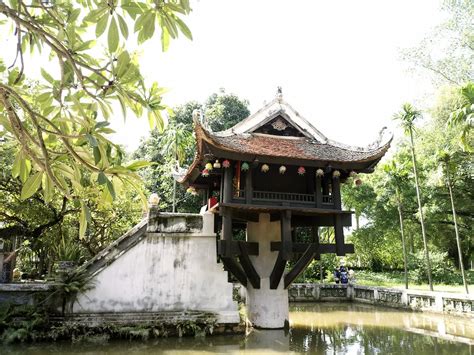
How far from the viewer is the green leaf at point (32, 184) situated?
1817 mm

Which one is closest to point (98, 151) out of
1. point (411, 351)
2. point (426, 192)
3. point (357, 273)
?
point (411, 351)

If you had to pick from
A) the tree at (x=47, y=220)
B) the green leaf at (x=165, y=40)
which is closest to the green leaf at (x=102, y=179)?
the green leaf at (x=165, y=40)

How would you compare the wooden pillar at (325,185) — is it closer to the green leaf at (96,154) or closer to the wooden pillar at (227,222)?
the wooden pillar at (227,222)

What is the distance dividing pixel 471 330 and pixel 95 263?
995cm

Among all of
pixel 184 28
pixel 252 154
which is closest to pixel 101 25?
pixel 184 28

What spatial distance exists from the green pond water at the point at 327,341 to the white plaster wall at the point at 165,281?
2.97 feet

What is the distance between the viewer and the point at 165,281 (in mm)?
9750

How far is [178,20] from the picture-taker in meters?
1.80

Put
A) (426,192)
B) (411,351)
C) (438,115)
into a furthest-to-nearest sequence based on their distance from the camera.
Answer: (426,192) → (438,115) → (411,351)

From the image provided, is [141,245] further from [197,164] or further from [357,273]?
[357,273]

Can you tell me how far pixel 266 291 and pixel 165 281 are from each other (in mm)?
2742

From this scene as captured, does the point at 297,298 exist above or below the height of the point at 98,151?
below

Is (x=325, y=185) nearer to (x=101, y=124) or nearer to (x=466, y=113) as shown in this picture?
(x=466, y=113)

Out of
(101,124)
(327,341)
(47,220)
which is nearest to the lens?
(101,124)
